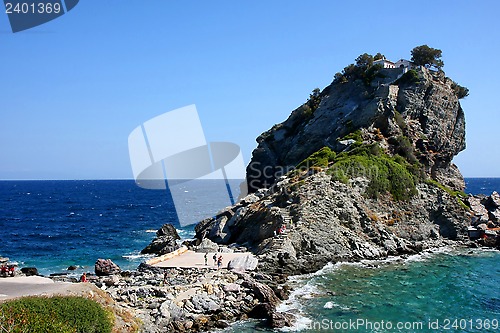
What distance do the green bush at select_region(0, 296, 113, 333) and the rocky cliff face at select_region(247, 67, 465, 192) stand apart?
44.3m

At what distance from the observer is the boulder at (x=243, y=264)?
111 ft

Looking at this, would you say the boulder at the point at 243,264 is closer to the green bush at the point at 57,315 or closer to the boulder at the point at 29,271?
the green bush at the point at 57,315

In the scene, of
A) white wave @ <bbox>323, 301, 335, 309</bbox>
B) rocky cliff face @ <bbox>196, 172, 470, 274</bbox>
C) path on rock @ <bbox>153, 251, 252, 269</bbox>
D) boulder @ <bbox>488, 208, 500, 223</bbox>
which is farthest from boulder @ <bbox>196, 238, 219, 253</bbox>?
boulder @ <bbox>488, 208, 500, 223</bbox>

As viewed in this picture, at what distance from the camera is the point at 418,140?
6169 centimetres

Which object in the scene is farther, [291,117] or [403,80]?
[291,117]

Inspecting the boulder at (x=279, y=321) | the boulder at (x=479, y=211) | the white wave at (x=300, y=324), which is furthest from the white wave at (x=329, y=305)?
the boulder at (x=479, y=211)

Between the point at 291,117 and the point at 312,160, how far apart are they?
2132cm

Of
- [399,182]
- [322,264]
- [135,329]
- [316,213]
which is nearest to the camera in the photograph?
[135,329]

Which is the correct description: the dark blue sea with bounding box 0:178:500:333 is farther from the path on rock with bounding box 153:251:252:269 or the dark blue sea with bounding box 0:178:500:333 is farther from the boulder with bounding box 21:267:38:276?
the path on rock with bounding box 153:251:252:269

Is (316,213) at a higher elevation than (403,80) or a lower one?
lower

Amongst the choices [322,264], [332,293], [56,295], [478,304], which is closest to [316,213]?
[322,264]

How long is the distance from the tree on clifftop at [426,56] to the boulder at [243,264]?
171 ft

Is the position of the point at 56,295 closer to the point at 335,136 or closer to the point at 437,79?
the point at 335,136

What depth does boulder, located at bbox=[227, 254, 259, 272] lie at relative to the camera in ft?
111
